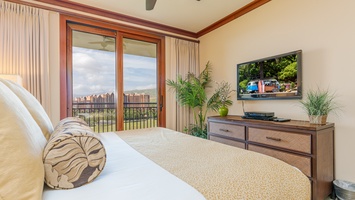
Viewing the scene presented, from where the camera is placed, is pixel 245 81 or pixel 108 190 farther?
pixel 245 81

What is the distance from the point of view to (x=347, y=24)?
75.9 inches

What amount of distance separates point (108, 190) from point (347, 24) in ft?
8.88

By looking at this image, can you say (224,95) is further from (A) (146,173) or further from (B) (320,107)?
(A) (146,173)

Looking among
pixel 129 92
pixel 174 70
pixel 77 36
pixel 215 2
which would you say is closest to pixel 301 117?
pixel 215 2

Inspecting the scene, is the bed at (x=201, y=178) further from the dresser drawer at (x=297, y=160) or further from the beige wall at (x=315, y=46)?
the beige wall at (x=315, y=46)

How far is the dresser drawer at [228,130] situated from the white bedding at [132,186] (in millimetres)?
1694

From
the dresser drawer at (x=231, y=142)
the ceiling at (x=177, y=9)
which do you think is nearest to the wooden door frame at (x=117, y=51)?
the ceiling at (x=177, y=9)

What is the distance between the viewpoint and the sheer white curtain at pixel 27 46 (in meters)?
2.36

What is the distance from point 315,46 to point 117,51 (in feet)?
9.82

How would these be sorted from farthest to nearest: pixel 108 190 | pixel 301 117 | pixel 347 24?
pixel 301 117 < pixel 347 24 < pixel 108 190

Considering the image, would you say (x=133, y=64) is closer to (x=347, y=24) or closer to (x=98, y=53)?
(x=98, y=53)

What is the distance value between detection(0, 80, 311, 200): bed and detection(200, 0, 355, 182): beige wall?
4.99 ft

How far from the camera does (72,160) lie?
2.51ft

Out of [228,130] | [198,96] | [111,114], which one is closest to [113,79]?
[111,114]
